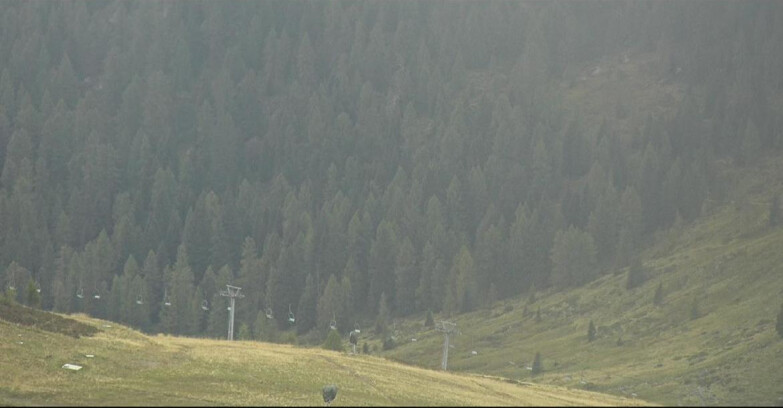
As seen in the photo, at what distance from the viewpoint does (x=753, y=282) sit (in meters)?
196

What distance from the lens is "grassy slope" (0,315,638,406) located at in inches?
3275

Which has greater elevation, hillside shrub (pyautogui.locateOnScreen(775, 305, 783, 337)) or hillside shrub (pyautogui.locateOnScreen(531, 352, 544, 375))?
hillside shrub (pyautogui.locateOnScreen(775, 305, 783, 337))

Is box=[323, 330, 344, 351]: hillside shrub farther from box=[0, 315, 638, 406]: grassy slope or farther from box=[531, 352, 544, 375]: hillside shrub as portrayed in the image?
box=[531, 352, 544, 375]: hillside shrub

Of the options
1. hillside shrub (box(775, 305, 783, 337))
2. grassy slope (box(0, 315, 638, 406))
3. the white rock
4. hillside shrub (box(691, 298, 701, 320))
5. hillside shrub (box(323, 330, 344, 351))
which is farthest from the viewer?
hillside shrub (box(691, 298, 701, 320))

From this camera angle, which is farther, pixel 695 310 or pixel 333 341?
pixel 695 310

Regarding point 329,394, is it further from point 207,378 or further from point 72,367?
point 72,367

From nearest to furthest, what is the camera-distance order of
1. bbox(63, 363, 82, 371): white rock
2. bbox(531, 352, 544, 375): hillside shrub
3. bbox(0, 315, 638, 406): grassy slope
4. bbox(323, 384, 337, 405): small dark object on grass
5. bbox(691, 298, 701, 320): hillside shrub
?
bbox(0, 315, 638, 406): grassy slope → bbox(323, 384, 337, 405): small dark object on grass → bbox(63, 363, 82, 371): white rock → bbox(531, 352, 544, 375): hillside shrub → bbox(691, 298, 701, 320): hillside shrub

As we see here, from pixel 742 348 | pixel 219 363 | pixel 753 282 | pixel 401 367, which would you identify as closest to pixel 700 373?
pixel 742 348

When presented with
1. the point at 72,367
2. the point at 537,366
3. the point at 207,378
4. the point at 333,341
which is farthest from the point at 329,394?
the point at 537,366

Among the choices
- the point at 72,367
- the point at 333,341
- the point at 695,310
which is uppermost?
the point at 695,310

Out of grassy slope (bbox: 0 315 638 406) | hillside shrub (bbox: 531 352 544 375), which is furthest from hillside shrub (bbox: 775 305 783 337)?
grassy slope (bbox: 0 315 638 406)

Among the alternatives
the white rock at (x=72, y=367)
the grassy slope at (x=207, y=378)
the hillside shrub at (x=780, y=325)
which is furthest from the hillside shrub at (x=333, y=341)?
the hillside shrub at (x=780, y=325)

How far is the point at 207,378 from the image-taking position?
8994 cm

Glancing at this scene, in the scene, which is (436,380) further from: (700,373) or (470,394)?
(700,373)
